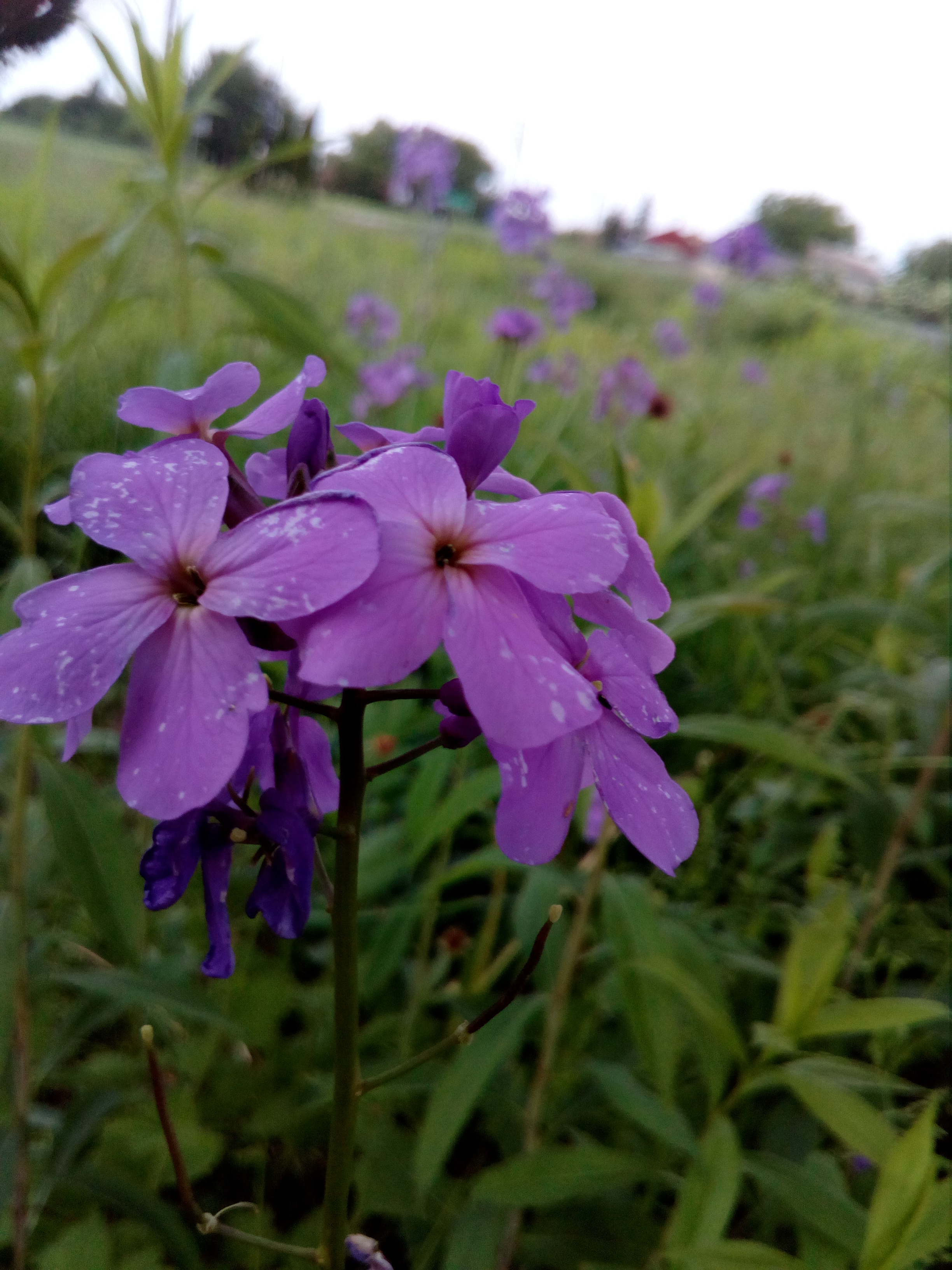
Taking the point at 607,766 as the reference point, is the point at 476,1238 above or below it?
below

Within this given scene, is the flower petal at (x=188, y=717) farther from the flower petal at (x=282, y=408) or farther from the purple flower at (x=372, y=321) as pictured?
the purple flower at (x=372, y=321)

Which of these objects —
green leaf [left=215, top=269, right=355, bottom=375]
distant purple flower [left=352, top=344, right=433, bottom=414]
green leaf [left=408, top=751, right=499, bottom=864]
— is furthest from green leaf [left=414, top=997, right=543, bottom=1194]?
distant purple flower [left=352, top=344, right=433, bottom=414]

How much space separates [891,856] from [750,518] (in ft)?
6.59

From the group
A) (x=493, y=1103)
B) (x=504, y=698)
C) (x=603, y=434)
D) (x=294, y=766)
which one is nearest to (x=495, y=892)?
(x=493, y=1103)

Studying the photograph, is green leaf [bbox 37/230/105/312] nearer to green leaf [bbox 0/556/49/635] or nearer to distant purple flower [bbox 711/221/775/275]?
green leaf [bbox 0/556/49/635]

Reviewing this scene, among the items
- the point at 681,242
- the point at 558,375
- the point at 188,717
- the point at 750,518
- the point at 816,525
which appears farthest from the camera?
the point at 681,242

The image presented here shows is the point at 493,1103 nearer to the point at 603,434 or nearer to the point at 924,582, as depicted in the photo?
the point at 924,582

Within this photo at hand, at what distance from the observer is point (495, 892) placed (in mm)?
1427

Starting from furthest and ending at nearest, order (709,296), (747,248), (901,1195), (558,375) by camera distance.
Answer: (709,296), (747,248), (558,375), (901,1195)

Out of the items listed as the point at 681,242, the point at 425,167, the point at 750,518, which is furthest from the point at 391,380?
the point at 681,242

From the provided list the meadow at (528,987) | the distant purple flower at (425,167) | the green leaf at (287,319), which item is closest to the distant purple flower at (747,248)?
A: the distant purple flower at (425,167)

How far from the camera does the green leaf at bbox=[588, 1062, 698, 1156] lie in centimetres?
96

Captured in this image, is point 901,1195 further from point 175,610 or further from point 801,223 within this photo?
point 801,223

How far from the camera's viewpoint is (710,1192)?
89 centimetres
